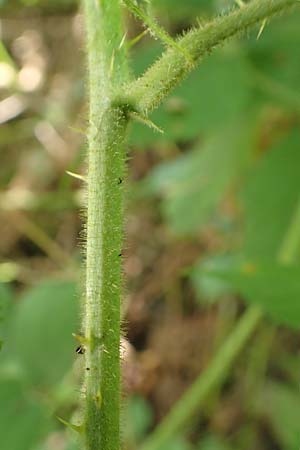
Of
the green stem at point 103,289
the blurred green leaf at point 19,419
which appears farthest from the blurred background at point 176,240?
the green stem at point 103,289

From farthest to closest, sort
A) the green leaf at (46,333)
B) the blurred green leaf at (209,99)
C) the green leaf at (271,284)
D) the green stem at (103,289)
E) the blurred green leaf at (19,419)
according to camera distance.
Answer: the blurred green leaf at (209,99) < the green leaf at (46,333) < the blurred green leaf at (19,419) < the green leaf at (271,284) < the green stem at (103,289)

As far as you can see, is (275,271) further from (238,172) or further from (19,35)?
(19,35)

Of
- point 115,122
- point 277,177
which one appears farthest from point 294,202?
point 115,122

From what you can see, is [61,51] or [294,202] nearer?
[294,202]

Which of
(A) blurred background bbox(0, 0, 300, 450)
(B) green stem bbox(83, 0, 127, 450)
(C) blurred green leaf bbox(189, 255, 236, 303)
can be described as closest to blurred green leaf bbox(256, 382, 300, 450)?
(A) blurred background bbox(0, 0, 300, 450)

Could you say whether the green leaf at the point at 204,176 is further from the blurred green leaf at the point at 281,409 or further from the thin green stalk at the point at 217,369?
the blurred green leaf at the point at 281,409

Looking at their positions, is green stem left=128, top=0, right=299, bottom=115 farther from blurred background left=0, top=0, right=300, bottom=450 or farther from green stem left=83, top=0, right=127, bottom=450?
blurred background left=0, top=0, right=300, bottom=450
